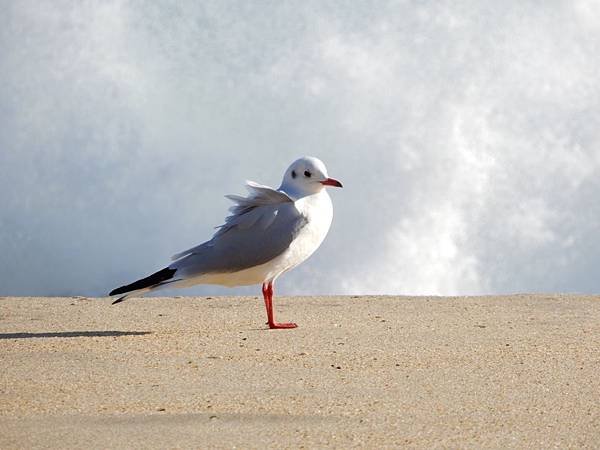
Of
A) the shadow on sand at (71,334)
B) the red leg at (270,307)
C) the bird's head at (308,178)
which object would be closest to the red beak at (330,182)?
the bird's head at (308,178)

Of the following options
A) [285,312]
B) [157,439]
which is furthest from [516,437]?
[285,312]

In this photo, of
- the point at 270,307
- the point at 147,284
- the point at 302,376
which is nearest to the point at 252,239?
the point at 270,307

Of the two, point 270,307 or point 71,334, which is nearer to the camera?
point 71,334

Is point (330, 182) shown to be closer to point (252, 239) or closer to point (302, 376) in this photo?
point (252, 239)

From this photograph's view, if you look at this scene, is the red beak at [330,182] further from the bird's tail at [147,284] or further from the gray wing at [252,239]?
the bird's tail at [147,284]

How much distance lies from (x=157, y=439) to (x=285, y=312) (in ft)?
12.5

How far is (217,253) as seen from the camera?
6.78m

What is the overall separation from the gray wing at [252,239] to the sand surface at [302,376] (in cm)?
44

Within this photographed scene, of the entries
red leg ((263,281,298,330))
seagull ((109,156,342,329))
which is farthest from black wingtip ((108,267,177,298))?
red leg ((263,281,298,330))

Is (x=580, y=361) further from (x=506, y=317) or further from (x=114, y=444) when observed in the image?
(x=114, y=444)

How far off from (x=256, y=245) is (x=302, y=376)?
173 cm

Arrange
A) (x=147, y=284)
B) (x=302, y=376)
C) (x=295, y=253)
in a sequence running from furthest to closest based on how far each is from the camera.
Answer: (x=295, y=253) < (x=147, y=284) < (x=302, y=376)

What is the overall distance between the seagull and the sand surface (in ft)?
1.10

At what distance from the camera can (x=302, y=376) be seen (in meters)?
5.16
